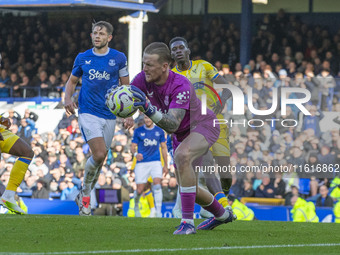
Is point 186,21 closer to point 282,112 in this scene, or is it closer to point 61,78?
point 61,78

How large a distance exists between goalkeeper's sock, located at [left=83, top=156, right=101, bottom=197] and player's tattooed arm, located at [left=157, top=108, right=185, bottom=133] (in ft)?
10.9

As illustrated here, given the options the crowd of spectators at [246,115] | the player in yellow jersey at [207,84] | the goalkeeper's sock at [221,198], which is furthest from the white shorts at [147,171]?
the goalkeeper's sock at [221,198]

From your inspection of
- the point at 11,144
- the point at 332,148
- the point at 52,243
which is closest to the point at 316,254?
the point at 52,243

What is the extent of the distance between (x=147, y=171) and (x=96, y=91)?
22.1ft

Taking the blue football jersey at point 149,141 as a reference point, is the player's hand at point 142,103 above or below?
above

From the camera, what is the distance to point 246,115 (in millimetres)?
21141

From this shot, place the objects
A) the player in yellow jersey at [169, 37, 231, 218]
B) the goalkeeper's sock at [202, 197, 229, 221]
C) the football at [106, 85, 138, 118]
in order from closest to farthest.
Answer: the football at [106, 85, 138, 118] < the goalkeeper's sock at [202, 197, 229, 221] < the player in yellow jersey at [169, 37, 231, 218]

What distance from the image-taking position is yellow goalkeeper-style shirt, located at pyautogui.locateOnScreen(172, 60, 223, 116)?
440 inches

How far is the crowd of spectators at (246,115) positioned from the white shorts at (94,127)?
21.5 feet

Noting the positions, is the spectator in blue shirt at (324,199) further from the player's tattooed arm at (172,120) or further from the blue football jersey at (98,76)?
the player's tattooed arm at (172,120)

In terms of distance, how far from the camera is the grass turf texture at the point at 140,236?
289 inches

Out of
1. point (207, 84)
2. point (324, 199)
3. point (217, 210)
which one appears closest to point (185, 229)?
point (217, 210)

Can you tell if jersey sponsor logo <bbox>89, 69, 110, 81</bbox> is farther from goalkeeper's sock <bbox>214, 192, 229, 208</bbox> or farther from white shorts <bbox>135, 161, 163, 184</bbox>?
white shorts <bbox>135, 161, 163, 184</bbox>

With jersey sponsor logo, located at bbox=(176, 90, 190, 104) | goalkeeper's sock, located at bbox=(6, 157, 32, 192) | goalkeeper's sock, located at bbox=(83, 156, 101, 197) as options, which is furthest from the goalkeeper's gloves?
goalkeeper's sock, located at bbox=(6, 157, 32, 192)
